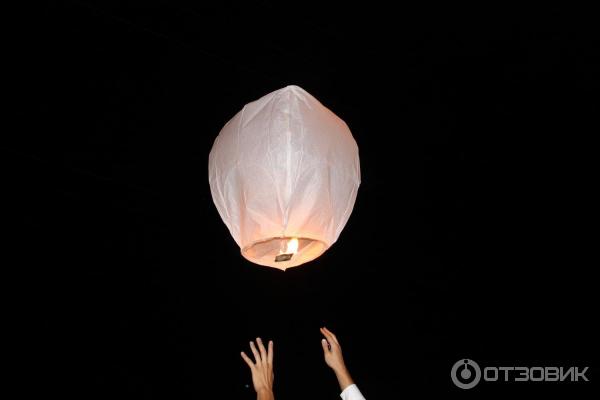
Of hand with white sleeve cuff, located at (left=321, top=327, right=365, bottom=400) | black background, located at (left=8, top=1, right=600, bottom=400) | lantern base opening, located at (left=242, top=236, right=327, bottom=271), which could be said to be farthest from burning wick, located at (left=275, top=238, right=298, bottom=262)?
black background, located at (left=8, top=1, right=600, bottom=400)

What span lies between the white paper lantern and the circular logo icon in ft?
6.10

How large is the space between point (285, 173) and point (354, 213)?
1868 millimetres

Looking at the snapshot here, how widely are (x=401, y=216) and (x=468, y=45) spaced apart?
41.6 inches

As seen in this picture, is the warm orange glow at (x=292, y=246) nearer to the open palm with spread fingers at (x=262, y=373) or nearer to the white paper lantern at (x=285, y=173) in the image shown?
the white paper lantern at (x=285, y=173)

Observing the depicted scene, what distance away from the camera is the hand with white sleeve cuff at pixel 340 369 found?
7.83 ft

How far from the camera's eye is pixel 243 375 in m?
3.75

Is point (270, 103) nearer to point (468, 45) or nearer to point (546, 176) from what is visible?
point (468, 45)

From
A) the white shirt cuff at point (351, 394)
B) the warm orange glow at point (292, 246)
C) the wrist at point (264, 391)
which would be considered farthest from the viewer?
the wrist at point (264, 391)

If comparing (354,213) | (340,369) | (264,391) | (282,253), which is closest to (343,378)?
(340,369)

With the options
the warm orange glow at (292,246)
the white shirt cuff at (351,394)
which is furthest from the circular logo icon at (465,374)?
the warm orange glow at (292,246)

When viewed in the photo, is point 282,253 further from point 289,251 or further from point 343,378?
point 343,378

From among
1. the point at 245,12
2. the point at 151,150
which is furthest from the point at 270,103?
the point at 151,150

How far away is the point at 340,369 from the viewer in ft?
8.27

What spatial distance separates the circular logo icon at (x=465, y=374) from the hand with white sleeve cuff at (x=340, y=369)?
139 centimetres
